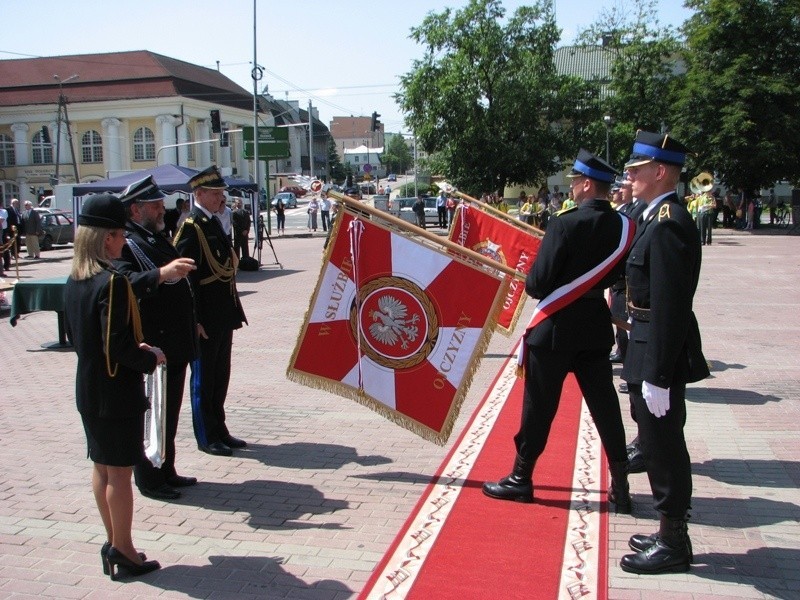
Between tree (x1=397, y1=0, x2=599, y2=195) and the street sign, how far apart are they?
997cm

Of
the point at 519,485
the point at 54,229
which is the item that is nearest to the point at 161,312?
the point at 519,485

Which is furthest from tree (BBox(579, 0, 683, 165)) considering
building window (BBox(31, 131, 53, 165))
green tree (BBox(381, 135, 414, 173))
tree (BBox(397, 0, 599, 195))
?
green tree (BBox(381, 135, 414, 173))

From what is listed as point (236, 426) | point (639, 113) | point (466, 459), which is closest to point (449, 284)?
point (466, 459)

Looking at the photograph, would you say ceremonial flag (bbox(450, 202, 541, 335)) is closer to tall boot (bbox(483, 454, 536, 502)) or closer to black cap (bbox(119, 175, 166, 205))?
tall boot (bbox(483, 454, 536, 502))

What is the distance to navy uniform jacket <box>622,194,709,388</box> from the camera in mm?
3918

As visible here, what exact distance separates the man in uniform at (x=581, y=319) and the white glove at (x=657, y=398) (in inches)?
32.0

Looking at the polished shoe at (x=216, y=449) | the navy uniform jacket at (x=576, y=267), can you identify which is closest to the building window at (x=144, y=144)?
the polished shoe at (x=216, y=449)

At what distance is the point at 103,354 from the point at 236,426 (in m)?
3.14

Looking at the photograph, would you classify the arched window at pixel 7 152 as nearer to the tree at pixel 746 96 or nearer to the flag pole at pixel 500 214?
the tree at pixel 746 96

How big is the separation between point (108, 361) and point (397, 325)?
83.1 inches

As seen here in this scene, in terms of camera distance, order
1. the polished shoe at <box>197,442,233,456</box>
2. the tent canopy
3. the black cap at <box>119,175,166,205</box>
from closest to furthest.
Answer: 1. the black cap at <box>119,175,166,205</box>
2. the polished shoe at <box>197,442,233,456</box>
3. the tent canopy

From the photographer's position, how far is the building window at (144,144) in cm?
6969

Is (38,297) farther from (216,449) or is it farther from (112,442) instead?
(112,442)

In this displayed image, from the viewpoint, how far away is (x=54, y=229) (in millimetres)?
32156
